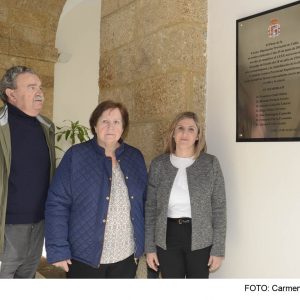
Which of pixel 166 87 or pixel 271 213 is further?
pixel 166 87

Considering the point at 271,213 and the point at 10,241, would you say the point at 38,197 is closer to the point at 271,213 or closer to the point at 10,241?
the point at 10,241

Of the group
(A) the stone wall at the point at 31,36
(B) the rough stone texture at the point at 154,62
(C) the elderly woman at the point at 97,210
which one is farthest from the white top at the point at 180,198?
(A) the stone wall at the point at 31,36

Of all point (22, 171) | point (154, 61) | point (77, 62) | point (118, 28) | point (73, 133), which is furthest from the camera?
point (77, 62)

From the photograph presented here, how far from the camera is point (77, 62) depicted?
20.8ft

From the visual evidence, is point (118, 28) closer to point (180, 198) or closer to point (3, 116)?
point (3, 116)

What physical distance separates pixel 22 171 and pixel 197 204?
0.86m

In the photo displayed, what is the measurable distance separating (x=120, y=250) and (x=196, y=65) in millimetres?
1185

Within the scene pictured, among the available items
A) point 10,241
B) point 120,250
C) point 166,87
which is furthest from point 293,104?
point 10,241

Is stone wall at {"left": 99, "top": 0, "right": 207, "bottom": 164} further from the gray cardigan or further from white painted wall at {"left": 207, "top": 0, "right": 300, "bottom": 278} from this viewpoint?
the gray cardigan

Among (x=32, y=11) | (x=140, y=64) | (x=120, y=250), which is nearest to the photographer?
(x=120, y=250)

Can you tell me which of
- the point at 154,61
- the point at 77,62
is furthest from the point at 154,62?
the point at 77,62

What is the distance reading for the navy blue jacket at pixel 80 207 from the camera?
182 cm

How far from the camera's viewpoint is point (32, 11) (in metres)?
4.23

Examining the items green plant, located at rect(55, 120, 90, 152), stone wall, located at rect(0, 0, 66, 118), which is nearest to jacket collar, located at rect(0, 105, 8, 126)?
stone wall, located at rect(0, 0, 66, 118)
